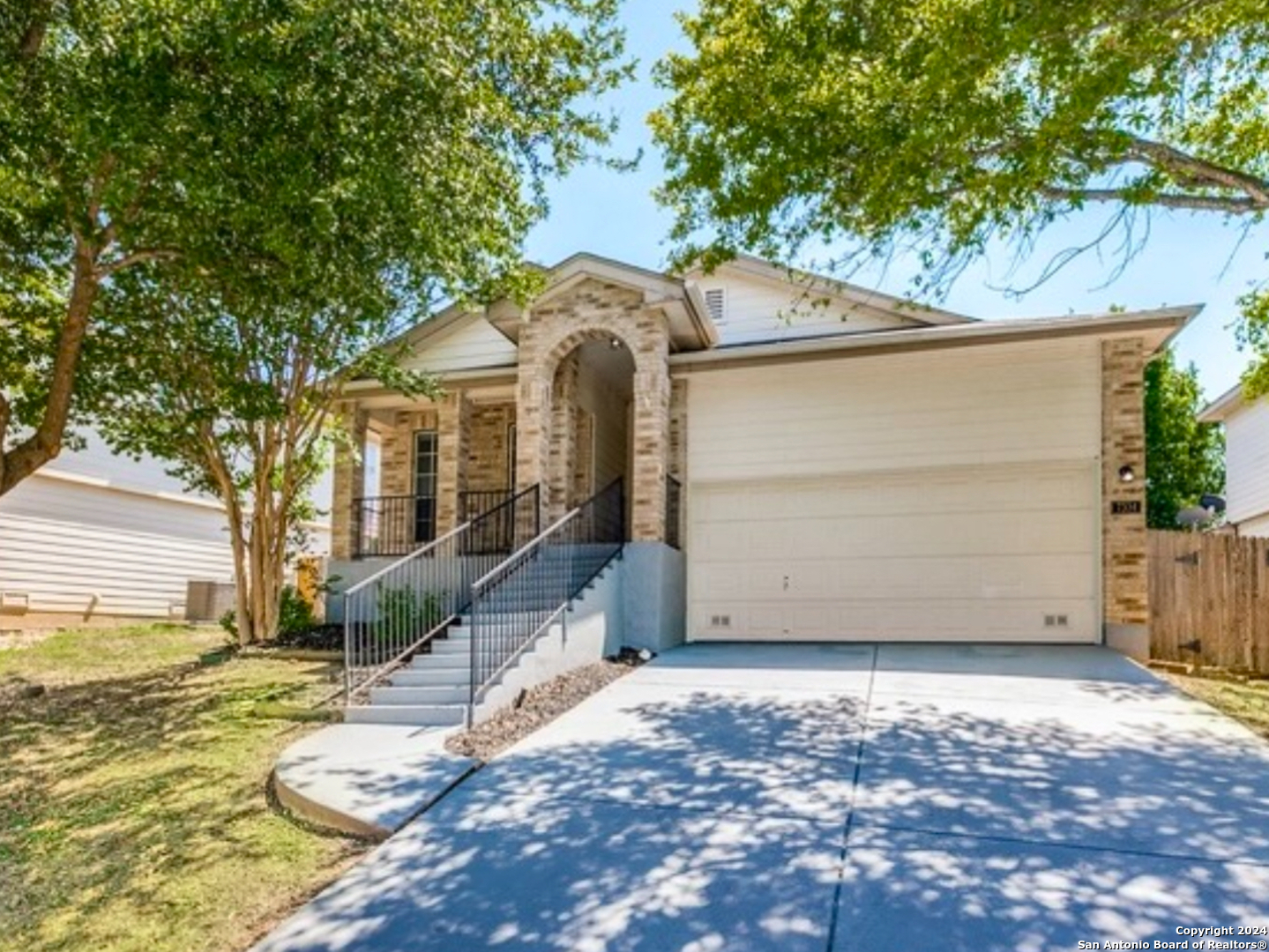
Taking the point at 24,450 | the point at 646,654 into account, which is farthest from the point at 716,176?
the point at 24,450

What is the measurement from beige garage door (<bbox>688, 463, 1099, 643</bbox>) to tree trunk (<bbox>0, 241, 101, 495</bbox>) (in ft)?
24.6

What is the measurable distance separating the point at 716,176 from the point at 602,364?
497 centimetres

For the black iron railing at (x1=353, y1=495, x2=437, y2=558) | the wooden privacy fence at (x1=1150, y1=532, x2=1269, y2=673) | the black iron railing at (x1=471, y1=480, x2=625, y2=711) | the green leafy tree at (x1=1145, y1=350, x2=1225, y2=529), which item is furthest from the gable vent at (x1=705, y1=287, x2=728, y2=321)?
the green leafy tree at (x1=1145, y1=350, x2=1225, y2=529)

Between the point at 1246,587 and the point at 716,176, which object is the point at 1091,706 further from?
the point at 716,176

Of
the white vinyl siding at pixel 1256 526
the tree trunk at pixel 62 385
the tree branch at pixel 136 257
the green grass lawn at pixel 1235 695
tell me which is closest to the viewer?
the green grass lawn at pixel 1235 695

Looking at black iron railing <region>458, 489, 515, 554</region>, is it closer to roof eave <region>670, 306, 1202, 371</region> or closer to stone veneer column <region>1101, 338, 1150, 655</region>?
roof eave <region>670, 306, 1202, 371</region>

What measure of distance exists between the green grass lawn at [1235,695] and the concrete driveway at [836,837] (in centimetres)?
43

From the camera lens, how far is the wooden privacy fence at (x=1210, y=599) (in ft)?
31.3

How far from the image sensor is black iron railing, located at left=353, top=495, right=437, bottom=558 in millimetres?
13500

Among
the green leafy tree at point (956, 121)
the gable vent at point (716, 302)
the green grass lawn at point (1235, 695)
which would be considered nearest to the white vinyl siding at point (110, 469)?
the gable vent at point (716, 302)

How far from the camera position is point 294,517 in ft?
38.8

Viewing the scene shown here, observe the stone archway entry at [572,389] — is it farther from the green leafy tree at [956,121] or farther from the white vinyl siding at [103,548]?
the white vinyl siding at [103,548]

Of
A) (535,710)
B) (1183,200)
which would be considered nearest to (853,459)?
(1183,200)

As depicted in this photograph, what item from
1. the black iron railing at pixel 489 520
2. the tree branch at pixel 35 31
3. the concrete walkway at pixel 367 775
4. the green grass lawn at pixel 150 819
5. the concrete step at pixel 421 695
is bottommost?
the green grass lawn at pixel 150 819
